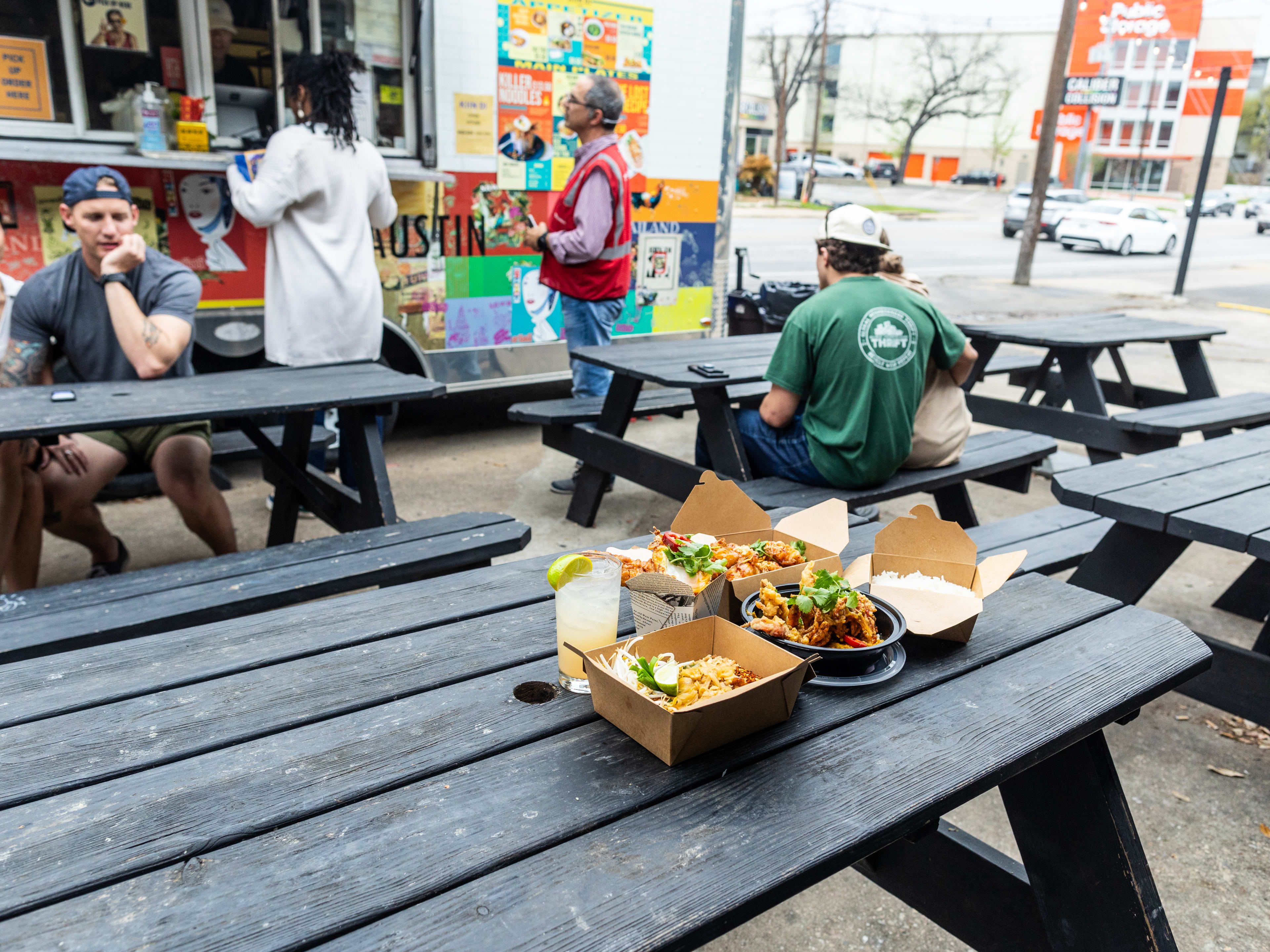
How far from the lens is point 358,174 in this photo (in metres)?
4.05

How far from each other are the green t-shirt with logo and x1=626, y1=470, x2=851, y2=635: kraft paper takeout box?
119 centimetres

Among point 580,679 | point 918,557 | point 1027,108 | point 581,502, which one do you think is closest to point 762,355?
point 581,502

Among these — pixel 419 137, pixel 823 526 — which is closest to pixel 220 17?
pixel 419 137

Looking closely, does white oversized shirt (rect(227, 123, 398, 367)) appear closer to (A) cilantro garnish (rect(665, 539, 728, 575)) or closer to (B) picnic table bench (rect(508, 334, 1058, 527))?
(B) picnic table bench (rect(508, 334, 1058, 527))

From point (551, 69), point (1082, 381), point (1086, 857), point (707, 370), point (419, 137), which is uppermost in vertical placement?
point (551, 69)

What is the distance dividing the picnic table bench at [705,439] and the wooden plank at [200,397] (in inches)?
37.3

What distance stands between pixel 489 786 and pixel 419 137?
4.27 meters

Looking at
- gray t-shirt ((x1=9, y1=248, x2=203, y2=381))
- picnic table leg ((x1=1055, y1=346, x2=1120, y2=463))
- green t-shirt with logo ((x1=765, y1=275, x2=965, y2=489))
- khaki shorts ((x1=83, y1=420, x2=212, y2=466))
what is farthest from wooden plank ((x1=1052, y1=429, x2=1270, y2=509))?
gray t-shirt ((x1=9, y1=248, x2=203, y2=381))

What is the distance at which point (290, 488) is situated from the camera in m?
3.67

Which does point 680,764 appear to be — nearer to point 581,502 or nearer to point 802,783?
point 802,783

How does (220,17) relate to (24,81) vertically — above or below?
above

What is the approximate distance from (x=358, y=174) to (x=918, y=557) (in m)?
3.24

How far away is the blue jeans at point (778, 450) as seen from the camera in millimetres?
3330

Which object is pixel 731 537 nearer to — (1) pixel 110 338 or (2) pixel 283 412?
(2) pixel 283 412
